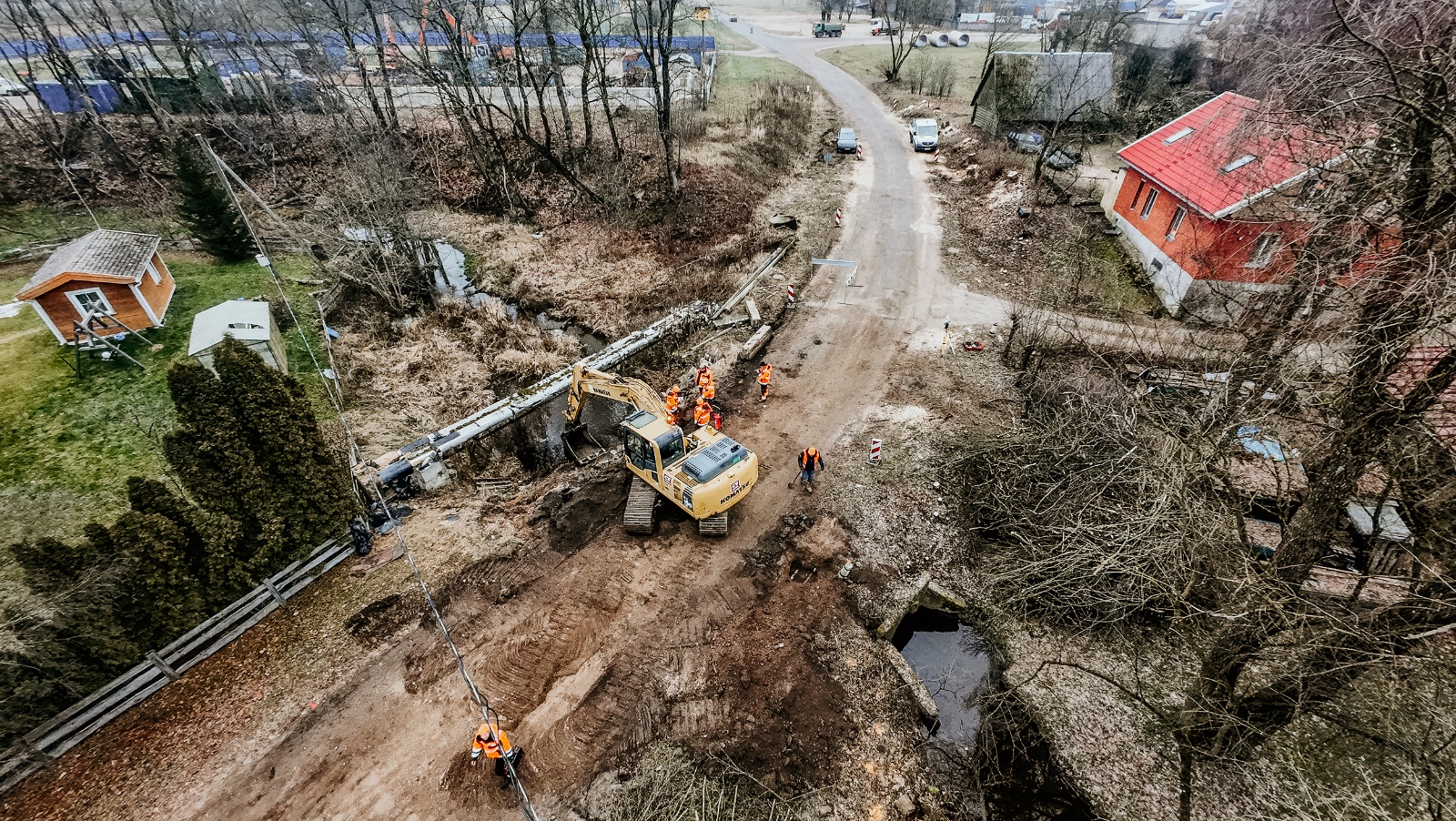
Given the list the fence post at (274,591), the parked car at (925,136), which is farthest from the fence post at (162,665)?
the parked car at (925,136)

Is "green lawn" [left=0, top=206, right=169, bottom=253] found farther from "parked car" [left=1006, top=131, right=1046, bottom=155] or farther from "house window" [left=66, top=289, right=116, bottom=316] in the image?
"parked car" [left=1006, top=131, right=1046, bottom=155]

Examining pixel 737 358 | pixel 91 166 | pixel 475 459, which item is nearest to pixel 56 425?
pixel 475 459

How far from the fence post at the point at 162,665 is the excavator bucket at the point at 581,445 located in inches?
369

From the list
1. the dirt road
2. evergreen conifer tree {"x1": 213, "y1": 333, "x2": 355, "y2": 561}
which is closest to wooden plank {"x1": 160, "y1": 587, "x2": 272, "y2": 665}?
evergreen conifer tree {"x1": 213, "y1": 333, "x2": 355, "y2": 561}

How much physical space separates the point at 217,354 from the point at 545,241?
66.0 feet

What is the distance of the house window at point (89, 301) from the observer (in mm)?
19219

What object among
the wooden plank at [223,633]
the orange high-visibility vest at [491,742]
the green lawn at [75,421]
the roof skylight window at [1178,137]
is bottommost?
the wooden plank at [223,633]

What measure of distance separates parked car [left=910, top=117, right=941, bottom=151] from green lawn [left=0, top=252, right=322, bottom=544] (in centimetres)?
3576

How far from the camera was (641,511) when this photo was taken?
48.0 feet

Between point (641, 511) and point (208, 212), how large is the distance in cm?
2569

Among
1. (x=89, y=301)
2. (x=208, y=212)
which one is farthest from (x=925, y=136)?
(x=89, y=301)

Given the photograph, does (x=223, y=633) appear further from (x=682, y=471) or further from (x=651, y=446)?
(x=682, y=471)

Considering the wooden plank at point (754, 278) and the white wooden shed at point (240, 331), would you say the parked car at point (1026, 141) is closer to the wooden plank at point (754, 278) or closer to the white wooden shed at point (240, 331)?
the wooden plank at point (754, 278)

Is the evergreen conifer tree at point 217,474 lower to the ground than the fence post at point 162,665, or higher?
higher
